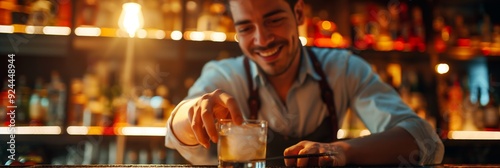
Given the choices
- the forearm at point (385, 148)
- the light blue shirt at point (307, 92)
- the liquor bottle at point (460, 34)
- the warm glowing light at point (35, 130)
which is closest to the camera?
the forearm at point (385, 148)

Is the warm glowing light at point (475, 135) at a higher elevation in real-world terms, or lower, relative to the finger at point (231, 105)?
lower

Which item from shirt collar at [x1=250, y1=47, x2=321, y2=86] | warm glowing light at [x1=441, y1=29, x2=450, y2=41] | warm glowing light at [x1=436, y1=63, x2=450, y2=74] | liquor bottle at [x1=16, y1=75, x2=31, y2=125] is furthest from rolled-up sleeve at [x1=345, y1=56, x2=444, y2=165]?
liquor bottle at [x1=16, y1=75, x2=31, y2=125]

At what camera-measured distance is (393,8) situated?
7.18 ft

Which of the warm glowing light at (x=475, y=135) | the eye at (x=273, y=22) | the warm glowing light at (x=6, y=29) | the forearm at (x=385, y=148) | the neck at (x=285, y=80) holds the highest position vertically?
the warm glowing light at (x=6, y=29)

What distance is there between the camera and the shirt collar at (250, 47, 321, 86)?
4.46 feet

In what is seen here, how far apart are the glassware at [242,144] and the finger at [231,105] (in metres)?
0.02

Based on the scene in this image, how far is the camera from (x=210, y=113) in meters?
0.73

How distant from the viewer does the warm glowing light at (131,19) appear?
1.87 m

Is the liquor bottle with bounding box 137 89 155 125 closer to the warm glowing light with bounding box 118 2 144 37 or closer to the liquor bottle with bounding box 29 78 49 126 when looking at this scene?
the warm glowing light with bounding box 118 2 144 37

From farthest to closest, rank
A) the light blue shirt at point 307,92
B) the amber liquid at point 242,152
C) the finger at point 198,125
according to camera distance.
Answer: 1. the light blue shirt at point 307,92
2. the finger at point 198,125
3. the amber liquid at point 242,152

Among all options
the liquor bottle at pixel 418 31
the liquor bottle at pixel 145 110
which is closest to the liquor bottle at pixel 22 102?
the liquor bottle at pixel 145 110

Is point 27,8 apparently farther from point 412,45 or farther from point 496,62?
point 496,62

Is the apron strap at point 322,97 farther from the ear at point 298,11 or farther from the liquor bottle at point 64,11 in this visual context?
the liquor bottle at point 64,11

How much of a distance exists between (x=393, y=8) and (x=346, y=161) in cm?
145
